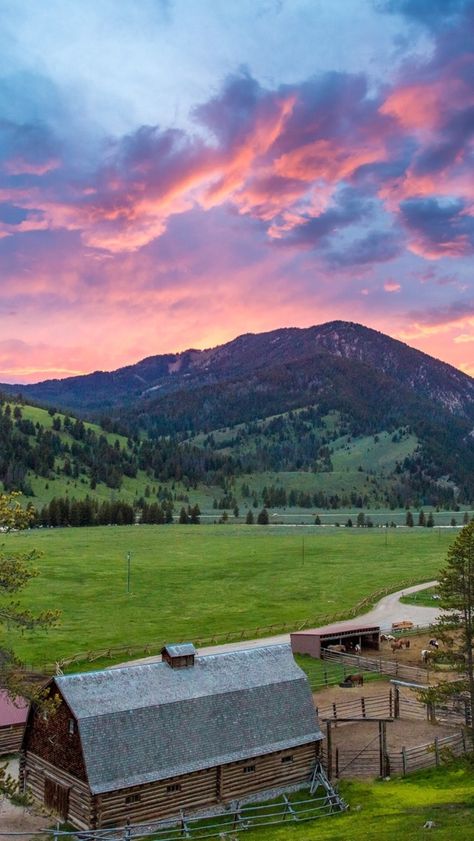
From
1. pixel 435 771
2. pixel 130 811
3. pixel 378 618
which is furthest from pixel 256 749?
pixel 378 618

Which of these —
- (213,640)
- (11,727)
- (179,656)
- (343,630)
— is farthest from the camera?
(213,640)

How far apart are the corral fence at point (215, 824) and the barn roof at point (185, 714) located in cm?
219

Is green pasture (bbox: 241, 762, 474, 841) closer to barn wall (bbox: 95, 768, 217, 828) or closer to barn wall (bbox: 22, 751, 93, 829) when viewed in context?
barn wall (bbox: 95, 768, 217, 828)

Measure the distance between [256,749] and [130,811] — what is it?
7669mm

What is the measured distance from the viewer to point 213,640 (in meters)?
68.6

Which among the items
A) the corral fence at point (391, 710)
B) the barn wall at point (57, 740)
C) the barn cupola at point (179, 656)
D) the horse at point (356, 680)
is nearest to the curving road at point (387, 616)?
the horse at point (356, 680)

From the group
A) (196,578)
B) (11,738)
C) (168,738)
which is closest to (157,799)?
(168,738)

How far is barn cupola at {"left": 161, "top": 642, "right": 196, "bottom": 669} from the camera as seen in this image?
39438mm

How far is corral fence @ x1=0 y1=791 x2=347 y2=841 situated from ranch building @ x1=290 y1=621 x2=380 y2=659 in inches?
1071

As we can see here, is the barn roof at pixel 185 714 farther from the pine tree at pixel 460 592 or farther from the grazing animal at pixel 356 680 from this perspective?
the grazing animal at pixel 356 680

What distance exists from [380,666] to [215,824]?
27.5 meters

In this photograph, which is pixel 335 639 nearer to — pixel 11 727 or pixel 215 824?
pixel 11 727

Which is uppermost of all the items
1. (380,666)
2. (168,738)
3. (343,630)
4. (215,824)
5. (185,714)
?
(185,714)

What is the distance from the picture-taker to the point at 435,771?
3841 centimetres
